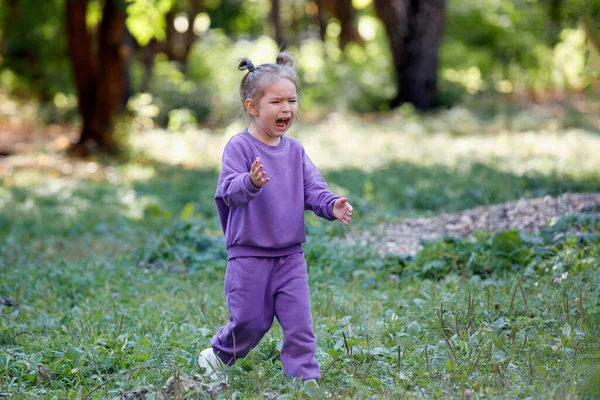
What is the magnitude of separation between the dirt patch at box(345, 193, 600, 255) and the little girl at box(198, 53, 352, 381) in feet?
9.01

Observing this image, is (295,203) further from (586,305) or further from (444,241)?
(444,241)

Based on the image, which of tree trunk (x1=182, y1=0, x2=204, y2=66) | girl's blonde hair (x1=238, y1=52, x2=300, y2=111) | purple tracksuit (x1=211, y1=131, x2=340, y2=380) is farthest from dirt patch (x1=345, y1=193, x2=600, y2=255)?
tree trunk (x1=182, y1=0, x2=204, y2=66)

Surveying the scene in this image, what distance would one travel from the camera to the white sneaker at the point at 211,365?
12.7 ft

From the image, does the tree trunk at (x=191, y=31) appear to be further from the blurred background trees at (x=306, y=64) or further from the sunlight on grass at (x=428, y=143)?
the sunlight on grass at (x=428, y=143)

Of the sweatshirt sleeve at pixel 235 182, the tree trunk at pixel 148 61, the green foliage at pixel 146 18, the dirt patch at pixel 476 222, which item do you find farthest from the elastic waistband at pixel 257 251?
the tree trunk at pixel 148 61

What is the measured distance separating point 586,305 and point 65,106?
20.5 meters

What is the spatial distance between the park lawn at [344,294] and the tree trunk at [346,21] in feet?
64.1

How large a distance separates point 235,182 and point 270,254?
1.44 feet

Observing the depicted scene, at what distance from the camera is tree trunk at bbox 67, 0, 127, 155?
1453cm

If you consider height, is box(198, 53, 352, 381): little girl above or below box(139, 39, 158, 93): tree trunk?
below

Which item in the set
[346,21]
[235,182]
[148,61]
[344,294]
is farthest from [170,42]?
[235,182]

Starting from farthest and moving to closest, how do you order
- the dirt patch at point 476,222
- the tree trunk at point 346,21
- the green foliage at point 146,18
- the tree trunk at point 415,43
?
the tree trunk at point 346,21 → the tree trunk at point 415,43 → the green foliage at point 146,18 → the dirt patch at point 476,222

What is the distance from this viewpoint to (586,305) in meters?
4.70

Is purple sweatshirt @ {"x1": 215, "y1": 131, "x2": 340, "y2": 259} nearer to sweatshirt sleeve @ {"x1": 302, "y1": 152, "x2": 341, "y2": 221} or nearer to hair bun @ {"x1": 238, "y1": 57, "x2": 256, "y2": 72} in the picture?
sweatshirt sleeve @ {"x1": 302, "y1": 152, "x2": 341, "y2": 221}
